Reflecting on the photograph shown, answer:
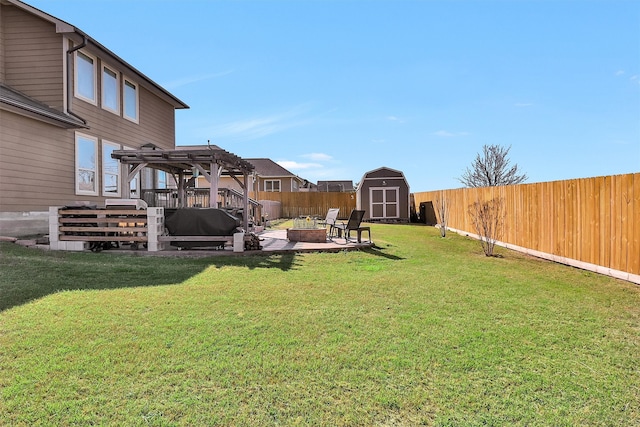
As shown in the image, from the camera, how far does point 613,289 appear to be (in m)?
5.41

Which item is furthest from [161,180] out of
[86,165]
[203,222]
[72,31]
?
[203,222]

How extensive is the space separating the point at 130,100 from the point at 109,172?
123 inches

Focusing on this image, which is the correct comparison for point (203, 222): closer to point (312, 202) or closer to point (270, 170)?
point (312, 202)

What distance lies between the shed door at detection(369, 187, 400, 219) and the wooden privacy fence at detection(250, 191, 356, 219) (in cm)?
278

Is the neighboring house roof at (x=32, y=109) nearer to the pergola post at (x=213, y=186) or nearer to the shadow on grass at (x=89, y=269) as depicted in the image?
the shadow on grass at (x=89, y=269)

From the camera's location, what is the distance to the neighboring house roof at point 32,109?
27.8ft

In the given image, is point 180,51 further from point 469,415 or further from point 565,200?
point 469,415

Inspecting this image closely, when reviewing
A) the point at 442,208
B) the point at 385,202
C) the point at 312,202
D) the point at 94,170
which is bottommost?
the point at 442,208

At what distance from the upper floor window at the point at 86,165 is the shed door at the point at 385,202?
15988mm

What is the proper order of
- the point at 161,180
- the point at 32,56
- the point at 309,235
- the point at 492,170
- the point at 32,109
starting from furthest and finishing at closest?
the point at 492,170 → the point at 161,180 → the point at 32,56 → the point at 309,235 → the point at 32,109

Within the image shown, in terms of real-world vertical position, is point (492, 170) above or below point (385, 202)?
above

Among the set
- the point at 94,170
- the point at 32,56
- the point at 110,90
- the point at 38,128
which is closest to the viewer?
the point at 38,128

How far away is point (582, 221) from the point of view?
23.2 ft

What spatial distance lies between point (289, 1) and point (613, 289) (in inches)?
335
